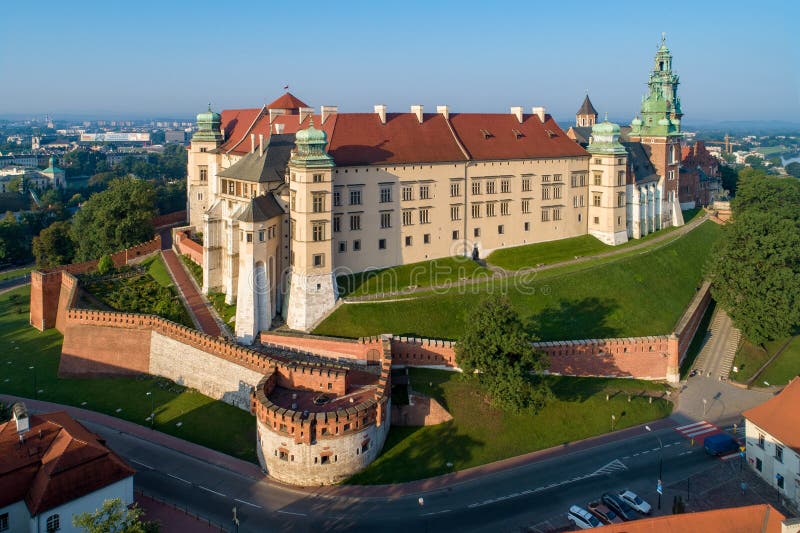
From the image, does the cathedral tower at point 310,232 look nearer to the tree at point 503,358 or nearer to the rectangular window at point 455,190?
the tree at point 503,358

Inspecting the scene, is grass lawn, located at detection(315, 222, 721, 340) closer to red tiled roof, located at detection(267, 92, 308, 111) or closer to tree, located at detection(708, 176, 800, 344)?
tree, located at detection(708, 176, 800, 344)

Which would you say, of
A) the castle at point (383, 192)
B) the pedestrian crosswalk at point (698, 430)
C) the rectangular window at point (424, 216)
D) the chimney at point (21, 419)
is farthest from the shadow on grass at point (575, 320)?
the chimney at point (21, 419)

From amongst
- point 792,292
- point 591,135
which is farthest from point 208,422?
point 591,135

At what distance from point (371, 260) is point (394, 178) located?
26.3 ft

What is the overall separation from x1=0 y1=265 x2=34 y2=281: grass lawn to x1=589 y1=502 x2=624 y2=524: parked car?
90.6m

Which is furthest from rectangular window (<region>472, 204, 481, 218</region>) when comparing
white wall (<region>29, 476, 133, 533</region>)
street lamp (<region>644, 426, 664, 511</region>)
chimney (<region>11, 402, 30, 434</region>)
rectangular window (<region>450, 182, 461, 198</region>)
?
chimney (<region>11, 402, 30, 434</region>)

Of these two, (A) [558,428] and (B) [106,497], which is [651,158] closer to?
(A) [558,428]

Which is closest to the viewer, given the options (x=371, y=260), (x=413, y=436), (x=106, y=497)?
(x=106, y=497)

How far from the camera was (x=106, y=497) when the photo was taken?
36438 mm

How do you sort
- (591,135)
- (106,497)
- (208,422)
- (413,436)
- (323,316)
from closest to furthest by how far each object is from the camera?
(106,497), (413,436), (208,422), (323,316), (591,135)

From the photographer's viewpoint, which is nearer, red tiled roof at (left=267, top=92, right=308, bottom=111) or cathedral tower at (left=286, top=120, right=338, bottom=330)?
cathedral tower at (left=286, top=120, right=338, bottom=330)

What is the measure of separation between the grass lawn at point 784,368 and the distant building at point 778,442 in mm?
14116

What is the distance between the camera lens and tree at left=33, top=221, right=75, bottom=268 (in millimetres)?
91500

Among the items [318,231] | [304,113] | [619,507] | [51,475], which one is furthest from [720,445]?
[304,113]
